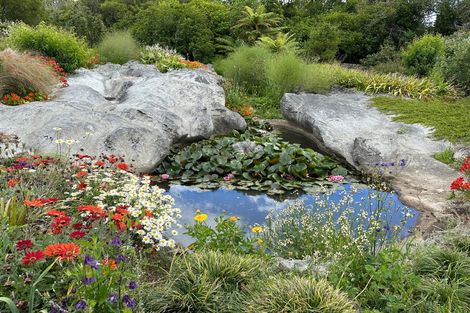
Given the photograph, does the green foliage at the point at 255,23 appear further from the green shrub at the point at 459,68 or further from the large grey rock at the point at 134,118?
the large grey rock at the point at 134,118

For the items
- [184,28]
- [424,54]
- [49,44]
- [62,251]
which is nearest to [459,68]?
[424,54]

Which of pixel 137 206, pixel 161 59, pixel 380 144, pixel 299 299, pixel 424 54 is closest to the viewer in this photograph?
pixel 299 299

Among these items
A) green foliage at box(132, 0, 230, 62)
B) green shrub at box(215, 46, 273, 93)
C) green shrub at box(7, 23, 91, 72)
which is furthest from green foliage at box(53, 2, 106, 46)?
green shrub at box(215, 46, 273, 93)

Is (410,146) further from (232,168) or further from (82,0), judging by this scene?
(82,0)

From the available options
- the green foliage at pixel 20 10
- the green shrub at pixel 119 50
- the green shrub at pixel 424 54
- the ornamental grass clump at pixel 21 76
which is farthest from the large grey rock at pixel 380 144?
the green foliage at pixel 20 10

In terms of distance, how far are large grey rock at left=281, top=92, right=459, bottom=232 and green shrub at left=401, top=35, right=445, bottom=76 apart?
470 cm

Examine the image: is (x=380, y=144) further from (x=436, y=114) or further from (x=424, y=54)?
(x=424, y=54)

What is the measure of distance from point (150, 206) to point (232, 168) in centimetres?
396

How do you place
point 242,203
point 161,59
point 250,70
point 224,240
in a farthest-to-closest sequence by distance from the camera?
point 161,59 < point 250,70 < point 242,203 < point 224,240

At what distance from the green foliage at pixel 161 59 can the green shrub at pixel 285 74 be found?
3634mm

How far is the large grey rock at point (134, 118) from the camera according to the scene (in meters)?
6.45

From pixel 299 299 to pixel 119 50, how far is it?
1617cm

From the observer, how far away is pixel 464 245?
12.1ft

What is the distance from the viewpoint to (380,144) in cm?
783
